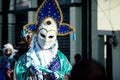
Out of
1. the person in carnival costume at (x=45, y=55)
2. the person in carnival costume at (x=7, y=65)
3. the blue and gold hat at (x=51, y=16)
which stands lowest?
the person in carnival costume at (x=7, y=65)

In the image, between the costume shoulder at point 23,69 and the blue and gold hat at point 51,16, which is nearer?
the costume shoulder at point 23,69

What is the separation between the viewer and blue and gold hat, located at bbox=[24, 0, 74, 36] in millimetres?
7031

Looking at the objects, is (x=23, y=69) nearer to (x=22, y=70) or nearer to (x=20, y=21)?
(x=22, y=70)

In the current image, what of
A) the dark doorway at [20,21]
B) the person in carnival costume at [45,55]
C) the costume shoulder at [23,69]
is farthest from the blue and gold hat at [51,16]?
the dark doorway at [20,21]

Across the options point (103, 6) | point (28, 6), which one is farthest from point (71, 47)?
point (28, 6)

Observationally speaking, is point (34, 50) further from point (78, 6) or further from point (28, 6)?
point (28, 6)

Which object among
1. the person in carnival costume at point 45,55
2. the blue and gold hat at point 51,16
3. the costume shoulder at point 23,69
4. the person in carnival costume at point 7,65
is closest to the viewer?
the person in carnival costume at point 45,55

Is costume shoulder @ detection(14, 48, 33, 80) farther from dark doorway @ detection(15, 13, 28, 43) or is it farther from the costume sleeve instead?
dark doorway @ detection(15, 13, 28, 43)

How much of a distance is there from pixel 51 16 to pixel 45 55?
2.36ft

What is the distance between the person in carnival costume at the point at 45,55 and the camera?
6.50 m

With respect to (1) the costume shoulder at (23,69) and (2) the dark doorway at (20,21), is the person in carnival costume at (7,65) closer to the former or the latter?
(1) the costume shoulder at (23,69)

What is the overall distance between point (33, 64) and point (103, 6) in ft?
21.9

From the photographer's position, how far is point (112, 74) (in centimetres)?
1286

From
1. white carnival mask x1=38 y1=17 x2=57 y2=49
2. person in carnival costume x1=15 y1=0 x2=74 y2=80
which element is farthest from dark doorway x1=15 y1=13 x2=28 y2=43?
white carnival mask x1=38 y1=17 x2=57 y2=49
